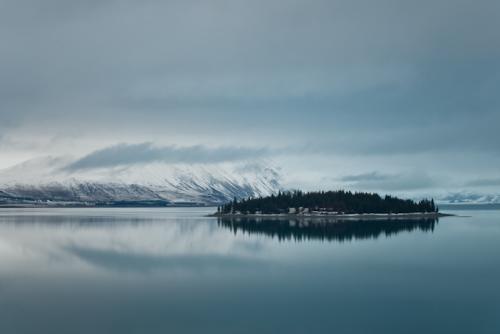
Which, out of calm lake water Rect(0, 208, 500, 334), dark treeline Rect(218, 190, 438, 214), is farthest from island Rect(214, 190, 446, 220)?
calm lake water Rect(0, 208, 500, 334)

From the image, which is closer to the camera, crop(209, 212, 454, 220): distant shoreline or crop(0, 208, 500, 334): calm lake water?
crop(0, 208, 500, 334): calm lake water

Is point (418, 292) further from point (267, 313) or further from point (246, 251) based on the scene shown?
point (246, 251)

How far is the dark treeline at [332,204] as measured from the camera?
14988 cm

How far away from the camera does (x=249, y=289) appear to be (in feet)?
120

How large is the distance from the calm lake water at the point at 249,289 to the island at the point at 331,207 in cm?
8268

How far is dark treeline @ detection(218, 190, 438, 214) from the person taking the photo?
5901 inches

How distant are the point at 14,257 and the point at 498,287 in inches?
1599

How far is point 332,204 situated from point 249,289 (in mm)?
114706

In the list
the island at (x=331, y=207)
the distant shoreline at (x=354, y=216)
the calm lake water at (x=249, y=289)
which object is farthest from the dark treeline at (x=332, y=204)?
the calm lake water at (x=249, y=289)

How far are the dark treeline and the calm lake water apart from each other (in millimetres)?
84438

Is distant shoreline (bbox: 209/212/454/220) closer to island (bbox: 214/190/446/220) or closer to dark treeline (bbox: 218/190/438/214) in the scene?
island (bbox: 214/190/446/220)

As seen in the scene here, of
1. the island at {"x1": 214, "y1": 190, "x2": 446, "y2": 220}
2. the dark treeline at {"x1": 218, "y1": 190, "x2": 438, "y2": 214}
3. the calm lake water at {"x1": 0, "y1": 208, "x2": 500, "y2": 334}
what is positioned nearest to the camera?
the calm lake water at {"x1": 0, "y1": 208, "x2": 500, "y2": 334}

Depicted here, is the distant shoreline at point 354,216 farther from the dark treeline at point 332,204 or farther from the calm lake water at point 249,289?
the calm lake water at point 249,289

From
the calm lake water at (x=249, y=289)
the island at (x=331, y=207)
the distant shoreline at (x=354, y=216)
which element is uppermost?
the island at (x=331, y=207)
